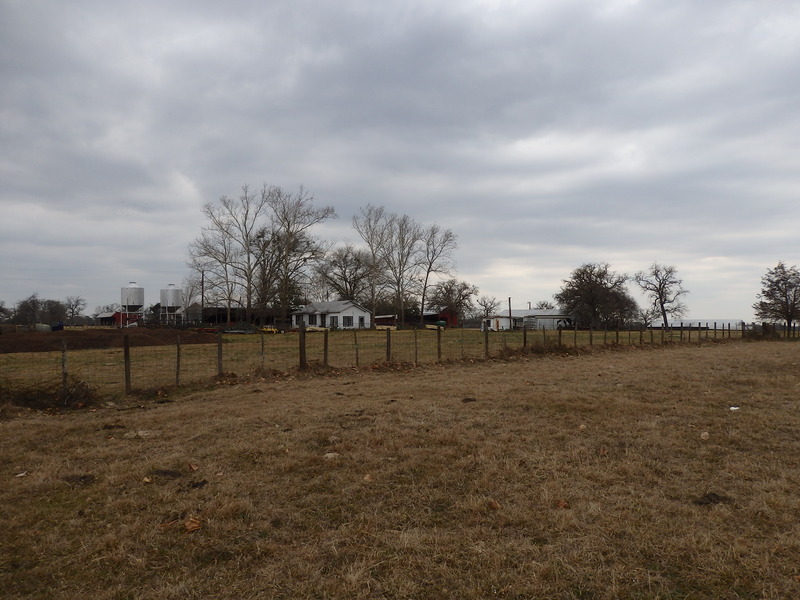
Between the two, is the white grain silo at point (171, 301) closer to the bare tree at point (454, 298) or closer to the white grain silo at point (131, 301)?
the white grain silo at point (131, 301)

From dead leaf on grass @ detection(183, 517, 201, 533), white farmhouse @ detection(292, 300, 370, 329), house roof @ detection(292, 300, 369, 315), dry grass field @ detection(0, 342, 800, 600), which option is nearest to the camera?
dry grass field @ detection(0, 342, 800, 600)

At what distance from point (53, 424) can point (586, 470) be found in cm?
741

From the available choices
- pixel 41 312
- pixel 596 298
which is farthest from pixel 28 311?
pixel 596 298

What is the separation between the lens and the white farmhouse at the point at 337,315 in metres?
61.2

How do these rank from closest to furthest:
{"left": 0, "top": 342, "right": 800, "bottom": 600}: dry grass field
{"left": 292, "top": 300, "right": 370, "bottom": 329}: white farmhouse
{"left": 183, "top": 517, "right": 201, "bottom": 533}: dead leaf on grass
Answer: {"left": 0, "top": 342, "right": 800, "bottom": 600}: dry grass field → {"left": 183, "top": 517, "right": 201, "bottom": 533}: dead leaf on grass → {"left": 292, "top": 300, "right": 370, "bottom": 329}: white farmhouse

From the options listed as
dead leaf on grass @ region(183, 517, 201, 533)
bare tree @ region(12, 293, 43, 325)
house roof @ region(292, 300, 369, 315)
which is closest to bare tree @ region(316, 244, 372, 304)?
house roof @ region(292, 300, 369, 315)

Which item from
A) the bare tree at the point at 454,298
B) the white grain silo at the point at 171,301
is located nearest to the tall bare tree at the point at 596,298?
the bare tree at the point at 454,298

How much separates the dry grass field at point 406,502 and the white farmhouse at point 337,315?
2098 inches

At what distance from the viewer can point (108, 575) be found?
9.88ft

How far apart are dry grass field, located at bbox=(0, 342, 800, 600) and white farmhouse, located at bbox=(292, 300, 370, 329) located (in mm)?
53292

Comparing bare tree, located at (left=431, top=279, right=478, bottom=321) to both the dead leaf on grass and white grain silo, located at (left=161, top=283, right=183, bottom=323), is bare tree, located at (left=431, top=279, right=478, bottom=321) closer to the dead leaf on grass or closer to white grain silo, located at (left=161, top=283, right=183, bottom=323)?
white grain silo, located at (left=161, top=283, right=183, bottom=323)

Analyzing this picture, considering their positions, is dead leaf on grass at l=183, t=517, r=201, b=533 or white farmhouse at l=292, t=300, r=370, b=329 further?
white farmhouse at l=292, t=300, r=370, b=329

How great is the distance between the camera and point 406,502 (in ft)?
13.3

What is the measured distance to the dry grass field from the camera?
2927 mm
